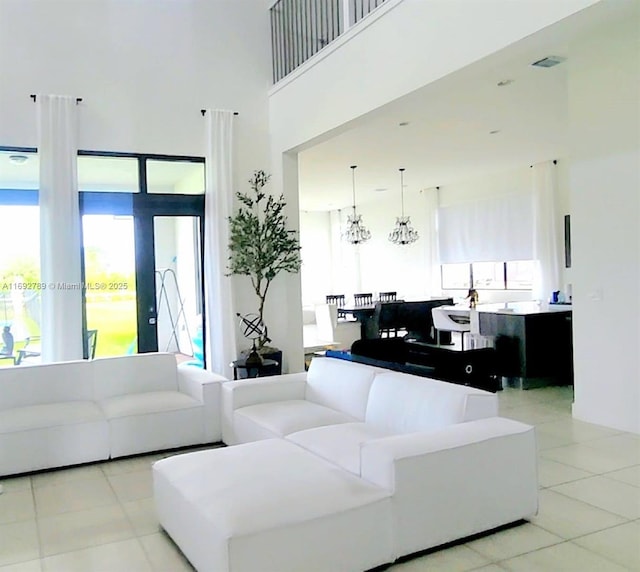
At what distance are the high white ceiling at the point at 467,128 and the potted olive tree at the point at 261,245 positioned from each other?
1.28m

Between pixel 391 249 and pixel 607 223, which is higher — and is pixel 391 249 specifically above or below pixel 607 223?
above

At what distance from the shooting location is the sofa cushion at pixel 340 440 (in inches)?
119

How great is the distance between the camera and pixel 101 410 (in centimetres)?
455

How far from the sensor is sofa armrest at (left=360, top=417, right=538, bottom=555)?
106 inches

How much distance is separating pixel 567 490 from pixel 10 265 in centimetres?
559

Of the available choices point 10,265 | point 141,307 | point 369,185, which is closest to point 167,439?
point 141,307

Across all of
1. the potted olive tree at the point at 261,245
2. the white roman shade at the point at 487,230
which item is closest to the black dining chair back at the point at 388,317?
the white roman shade at the point at 487,230

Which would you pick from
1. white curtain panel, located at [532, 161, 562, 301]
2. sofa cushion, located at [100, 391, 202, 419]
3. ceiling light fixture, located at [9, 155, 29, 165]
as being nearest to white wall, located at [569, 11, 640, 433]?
sofa cushion, located at [100, 391, 202, 419]

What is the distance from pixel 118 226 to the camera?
6695mm

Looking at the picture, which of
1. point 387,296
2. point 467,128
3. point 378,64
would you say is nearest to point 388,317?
point 387,296

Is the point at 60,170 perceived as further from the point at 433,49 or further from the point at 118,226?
the point at 433,49

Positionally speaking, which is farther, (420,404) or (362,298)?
(362,298)

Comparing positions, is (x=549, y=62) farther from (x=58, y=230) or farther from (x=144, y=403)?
(x=58, y=230)

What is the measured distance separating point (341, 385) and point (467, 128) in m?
4.78
